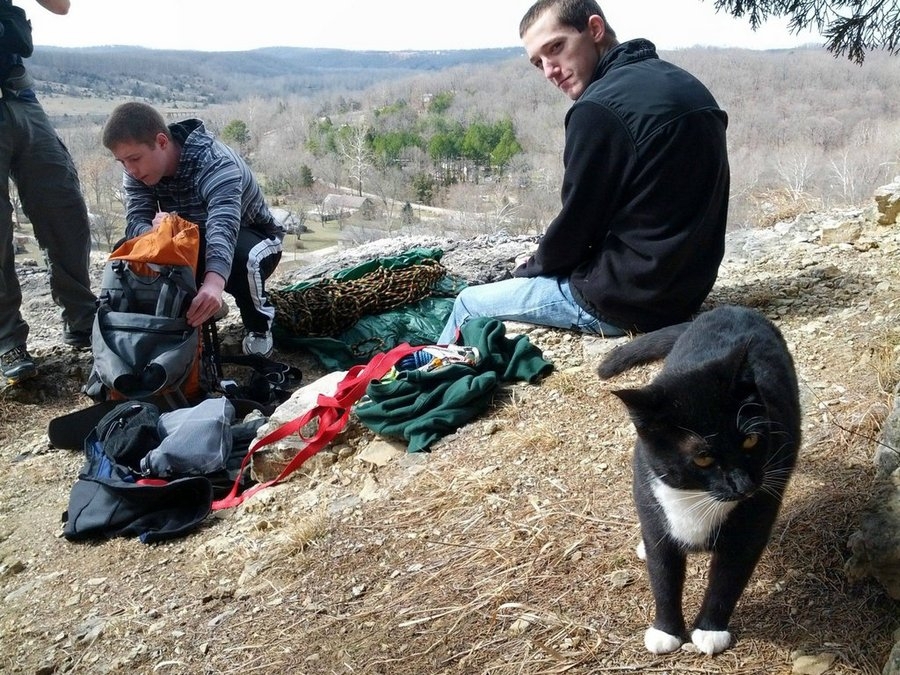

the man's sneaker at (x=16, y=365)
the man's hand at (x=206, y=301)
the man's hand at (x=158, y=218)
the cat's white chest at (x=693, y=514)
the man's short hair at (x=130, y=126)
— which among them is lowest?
the man's sneaker at (x=16, y=365)

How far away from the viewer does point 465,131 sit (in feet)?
84.4

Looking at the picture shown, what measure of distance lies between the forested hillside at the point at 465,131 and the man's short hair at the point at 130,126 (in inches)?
157

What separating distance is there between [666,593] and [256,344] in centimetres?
353

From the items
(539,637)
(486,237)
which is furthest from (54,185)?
(539,637)

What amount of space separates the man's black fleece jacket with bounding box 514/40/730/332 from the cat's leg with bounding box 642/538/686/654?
5.65 feet

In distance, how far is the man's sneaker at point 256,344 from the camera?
471cm

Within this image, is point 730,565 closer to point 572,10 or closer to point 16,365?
point 572,10

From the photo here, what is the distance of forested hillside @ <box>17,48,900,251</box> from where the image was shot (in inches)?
595

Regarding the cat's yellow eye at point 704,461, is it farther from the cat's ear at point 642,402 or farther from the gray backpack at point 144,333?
the gray backpack at point 144,333

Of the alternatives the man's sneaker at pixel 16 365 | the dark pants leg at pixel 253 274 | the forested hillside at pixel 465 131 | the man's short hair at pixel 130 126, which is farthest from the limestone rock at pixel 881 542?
the forested hillside at pixel 465 131

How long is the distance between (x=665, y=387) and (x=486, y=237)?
16.5ft

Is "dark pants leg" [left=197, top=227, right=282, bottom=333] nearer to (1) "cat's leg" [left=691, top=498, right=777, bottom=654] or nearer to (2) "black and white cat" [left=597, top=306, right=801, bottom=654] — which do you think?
(2) "black and white cat" [left=597, top=306, right=801, bottom=654]

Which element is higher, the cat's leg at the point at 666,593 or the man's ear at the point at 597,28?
the man's ear at the point at 597,28

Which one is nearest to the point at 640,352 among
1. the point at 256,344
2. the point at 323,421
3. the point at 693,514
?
the point at 693,514
